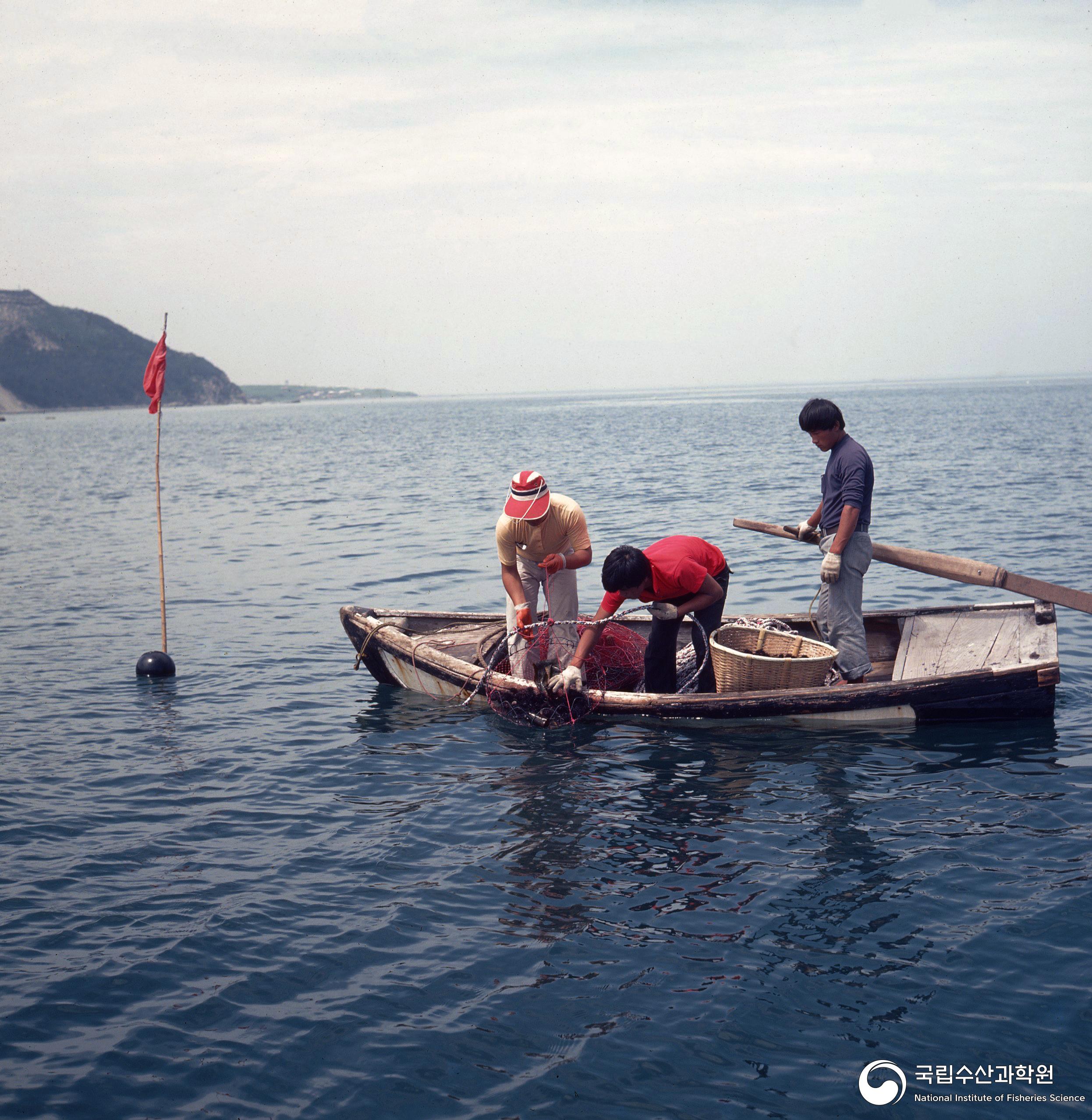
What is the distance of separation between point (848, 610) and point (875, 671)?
1.51 metres

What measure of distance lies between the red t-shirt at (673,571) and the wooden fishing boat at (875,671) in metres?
1.16

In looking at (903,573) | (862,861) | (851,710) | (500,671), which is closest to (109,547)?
(500,671)

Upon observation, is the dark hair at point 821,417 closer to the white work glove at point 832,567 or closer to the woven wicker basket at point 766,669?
the white work glove at point 832,567

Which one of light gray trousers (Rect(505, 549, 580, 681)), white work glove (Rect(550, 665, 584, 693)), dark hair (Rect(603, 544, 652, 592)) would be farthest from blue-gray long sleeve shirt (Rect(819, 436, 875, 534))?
white work glove (Rect(550, 665, 584, 693))

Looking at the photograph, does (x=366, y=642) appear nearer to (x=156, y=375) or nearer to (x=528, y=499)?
(x=528, y=499)

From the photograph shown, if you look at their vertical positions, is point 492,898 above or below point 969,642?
below

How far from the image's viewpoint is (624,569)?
7844 mm

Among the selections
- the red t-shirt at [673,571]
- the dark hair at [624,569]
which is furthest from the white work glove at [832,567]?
the dark hair at [624,569]

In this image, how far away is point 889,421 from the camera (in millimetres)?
78688

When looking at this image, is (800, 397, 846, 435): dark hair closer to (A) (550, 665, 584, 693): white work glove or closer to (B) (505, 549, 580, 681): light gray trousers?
(B) (505, 549, 580, 681): light gray trousers

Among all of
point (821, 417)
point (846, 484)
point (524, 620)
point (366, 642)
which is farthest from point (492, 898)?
point (366, 642)

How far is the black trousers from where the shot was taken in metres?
9.25

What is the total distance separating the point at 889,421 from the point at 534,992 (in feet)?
261

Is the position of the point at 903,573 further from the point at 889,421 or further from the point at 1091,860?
the point at 889,421
